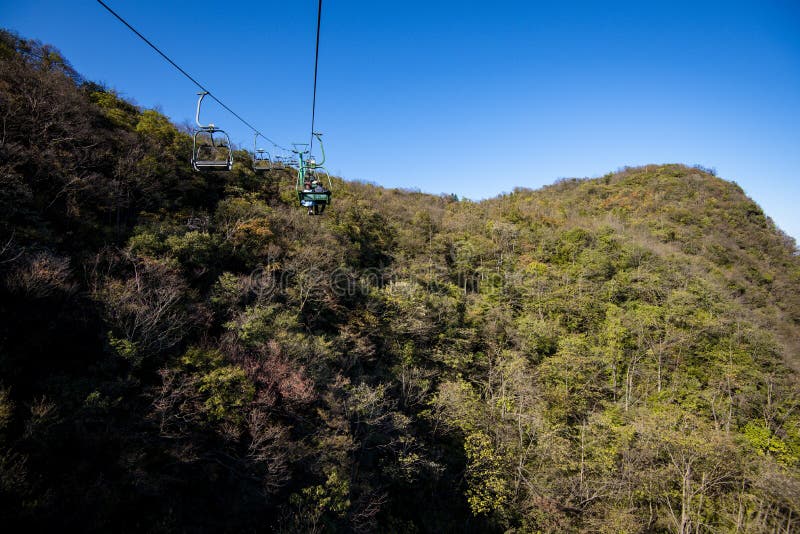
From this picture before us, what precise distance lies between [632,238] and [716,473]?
91.0ft

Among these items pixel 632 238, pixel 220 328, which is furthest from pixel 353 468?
pixel 632 238

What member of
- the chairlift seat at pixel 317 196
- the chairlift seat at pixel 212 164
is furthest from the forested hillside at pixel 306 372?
the chairlift seat at pixel 212 164

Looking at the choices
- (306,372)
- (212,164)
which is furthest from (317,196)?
(306,372)

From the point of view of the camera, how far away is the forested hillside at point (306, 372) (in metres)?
11.5

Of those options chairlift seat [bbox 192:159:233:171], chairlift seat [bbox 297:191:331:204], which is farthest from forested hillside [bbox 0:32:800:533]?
chairlift seat [bbox 192:159:233:171]

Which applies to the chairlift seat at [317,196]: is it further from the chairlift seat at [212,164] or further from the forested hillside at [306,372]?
the forested hillside at [306,372]

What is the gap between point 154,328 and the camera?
13531mm

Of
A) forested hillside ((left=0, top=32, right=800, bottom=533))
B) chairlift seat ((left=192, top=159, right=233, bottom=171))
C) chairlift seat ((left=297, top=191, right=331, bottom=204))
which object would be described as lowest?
forested hillside ((left=0, top=32, right=800, bottom=533))

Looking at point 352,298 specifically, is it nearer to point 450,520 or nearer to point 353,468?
point 353,468

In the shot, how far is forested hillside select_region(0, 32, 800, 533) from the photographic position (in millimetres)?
11523

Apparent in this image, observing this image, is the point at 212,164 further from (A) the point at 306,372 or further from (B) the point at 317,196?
(A) the point at 306,372

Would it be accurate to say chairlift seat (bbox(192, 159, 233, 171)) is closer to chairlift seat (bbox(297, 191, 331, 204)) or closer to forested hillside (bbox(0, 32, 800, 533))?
chairlift seat (bbox(297, 191, 331, 204))

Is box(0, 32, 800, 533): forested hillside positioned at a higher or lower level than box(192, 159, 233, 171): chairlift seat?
lower

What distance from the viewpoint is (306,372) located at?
53.8 feet
